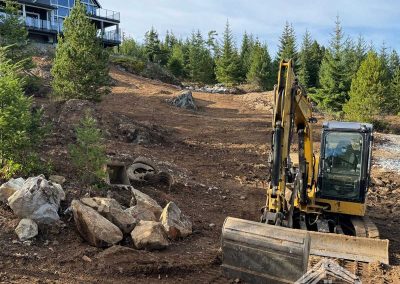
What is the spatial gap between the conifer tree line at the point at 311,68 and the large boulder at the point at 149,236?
23.0m

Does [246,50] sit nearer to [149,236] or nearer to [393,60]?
[393,60]

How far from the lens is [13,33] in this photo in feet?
70.1

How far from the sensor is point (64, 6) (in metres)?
42.8

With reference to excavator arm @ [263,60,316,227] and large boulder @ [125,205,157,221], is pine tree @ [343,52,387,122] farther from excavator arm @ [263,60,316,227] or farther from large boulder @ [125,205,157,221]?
large boulder @ [125,205,157,221]

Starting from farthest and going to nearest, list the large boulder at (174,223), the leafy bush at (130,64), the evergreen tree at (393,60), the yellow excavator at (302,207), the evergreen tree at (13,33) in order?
the evergreen tree at (393,60), the leafy bush at (130,64), the evergreen tree at (13,33), the large boulder at (174,223), the yellow excavator at (302,207)

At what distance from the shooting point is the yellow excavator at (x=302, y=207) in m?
6.36

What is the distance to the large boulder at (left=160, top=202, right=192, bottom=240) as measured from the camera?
27.7 ft

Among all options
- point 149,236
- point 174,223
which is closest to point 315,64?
point 174,223

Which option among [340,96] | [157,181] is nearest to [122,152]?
[157,181]

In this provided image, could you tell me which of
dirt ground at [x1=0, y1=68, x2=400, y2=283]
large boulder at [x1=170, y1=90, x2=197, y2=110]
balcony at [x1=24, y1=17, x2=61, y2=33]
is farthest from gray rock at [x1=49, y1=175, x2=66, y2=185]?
balcony at [x1=24, y1=17, x2=61, y2=33]

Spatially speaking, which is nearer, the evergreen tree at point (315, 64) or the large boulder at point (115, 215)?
the large boulder at point (115, 215)

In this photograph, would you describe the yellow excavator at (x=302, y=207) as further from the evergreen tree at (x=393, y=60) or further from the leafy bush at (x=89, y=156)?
the evergreen tree at (x=393, y=60)

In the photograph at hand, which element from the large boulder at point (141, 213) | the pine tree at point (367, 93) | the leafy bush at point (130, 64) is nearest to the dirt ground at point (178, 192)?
the large boulder at point (141, 213)

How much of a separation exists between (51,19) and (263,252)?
39.7 metres
